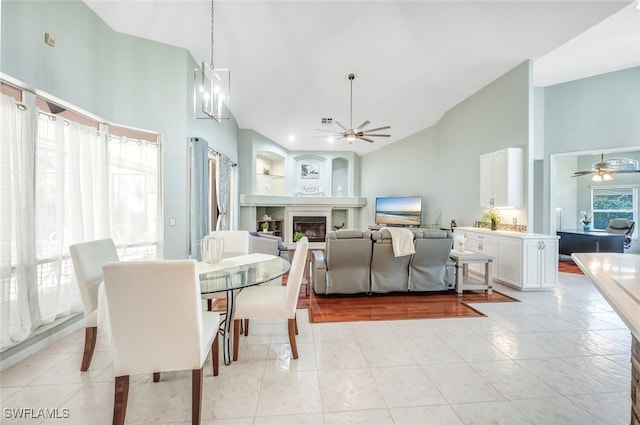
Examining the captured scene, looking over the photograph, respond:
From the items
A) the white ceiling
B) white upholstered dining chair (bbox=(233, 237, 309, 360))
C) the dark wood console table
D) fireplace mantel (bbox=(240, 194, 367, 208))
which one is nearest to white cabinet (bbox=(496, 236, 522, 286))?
the white ceiling

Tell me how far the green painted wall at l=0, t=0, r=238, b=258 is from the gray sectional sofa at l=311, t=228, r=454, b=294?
7.02 feet

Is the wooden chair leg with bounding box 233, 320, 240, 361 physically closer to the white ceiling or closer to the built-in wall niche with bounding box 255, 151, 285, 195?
the white ceiling

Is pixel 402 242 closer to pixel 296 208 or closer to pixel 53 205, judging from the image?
pixel 53 205

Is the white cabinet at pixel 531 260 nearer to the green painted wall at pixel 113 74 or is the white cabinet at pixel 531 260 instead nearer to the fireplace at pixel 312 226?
the green painted wall at pixel 113 74

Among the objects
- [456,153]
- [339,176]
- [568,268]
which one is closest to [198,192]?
[456,153]

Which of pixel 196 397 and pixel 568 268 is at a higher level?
pixel 196 397

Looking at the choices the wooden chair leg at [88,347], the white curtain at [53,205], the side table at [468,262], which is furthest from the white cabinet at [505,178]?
the wooden chair leg at [88,347]

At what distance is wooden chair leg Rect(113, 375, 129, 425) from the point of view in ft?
4.95

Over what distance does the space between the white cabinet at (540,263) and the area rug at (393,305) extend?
0.54 m

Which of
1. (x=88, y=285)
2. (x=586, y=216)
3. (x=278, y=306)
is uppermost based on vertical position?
(x=586, y=216)

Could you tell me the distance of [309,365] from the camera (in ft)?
7.30

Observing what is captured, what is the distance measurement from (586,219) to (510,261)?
559cm

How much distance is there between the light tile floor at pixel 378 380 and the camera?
5.60 ft

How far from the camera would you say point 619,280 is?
125 centimetres
